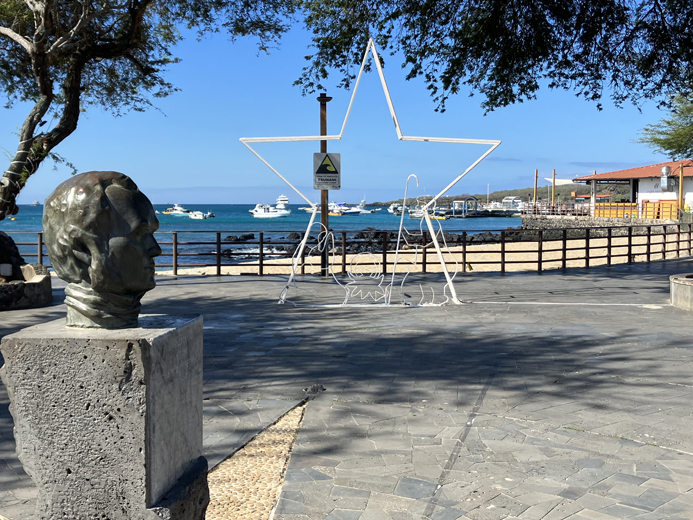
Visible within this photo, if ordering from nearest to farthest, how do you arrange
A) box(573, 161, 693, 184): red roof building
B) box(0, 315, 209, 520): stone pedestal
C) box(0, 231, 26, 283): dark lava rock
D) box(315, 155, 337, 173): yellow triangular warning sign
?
box(0, 315, 209, 520): stone pedestal → box(0, 231, 26, 283): dark lava rock → box(315, 155, 337, 173): yellow triangular warning sign → box(573, 161, 693, 184): red roof building

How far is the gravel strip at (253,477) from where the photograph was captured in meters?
2.88

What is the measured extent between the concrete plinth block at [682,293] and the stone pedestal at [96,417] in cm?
805

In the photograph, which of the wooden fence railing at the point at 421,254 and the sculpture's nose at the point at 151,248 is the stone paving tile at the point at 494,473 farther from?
the wooden fence railing at the point at 421,254

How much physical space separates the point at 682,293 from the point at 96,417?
8423mm

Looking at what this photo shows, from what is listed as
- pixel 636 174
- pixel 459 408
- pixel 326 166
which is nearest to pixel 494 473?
pixel 459 408

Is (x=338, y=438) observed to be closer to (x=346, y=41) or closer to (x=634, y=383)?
(x=634, y=383)

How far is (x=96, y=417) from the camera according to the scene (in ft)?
7.27

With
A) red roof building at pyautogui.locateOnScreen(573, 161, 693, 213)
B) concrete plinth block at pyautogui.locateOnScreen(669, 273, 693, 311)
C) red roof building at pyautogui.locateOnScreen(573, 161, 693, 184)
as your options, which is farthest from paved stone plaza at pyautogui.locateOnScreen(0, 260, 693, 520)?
red roof building at pyautogui.locateOnScreen(573, 161, 693, 184)

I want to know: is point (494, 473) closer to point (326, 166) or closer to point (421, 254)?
point (326, 166)

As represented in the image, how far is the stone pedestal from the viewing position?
7.14ft

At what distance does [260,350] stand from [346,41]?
719cm

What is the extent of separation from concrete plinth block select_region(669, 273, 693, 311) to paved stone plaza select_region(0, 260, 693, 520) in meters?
0.18

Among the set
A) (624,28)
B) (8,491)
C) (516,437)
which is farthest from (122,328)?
(624,28)

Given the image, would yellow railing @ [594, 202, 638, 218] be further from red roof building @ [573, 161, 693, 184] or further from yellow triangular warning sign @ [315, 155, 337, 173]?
yellow triangular warning sign @ [315, 155, 337, 173]
